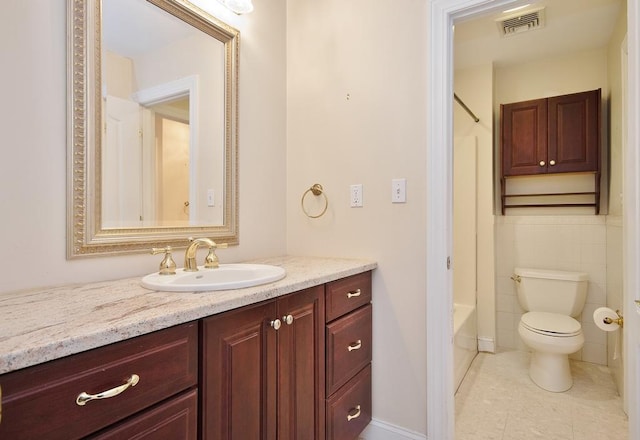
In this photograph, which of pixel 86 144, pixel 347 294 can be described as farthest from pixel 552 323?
pixel 86 144

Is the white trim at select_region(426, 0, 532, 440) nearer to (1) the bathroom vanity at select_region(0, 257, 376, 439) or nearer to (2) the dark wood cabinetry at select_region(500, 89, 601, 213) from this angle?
(1) the bathroom vanity at select_region(0, 257, 376, 439)

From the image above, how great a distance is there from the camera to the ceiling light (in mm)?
1549

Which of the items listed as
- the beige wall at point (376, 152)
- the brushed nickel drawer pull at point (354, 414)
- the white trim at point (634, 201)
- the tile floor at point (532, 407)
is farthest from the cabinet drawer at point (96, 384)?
the tile floor at point (532, 407)

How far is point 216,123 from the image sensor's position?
5.30ft

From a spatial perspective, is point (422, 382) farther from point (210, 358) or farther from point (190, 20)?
point (190, 20)

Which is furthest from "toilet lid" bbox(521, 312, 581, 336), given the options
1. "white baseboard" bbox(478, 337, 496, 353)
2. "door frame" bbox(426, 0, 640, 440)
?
"door frame" bbox(426, 0, 640, 440)

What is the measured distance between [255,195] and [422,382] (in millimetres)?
1210

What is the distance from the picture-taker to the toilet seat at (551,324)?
7.11ft

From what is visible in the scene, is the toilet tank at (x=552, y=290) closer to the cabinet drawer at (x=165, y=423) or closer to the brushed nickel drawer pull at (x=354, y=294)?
the brushed nickel drawer pull at (x=354, y=294)

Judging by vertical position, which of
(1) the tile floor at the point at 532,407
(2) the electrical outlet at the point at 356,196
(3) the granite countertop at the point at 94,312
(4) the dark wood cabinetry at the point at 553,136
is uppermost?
(4) the dark wood cabinetry at the point at 553,136

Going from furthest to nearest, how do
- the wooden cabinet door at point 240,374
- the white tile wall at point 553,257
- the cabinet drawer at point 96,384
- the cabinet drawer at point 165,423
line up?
1. the white tile wall at point 553,257
2. the wooden cabinet door at point 240,374
3. the cabinet drawer at point 165,423
4. the cabinet drawer at point 96,384

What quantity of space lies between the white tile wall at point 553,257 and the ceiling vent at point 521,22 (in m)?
1.44

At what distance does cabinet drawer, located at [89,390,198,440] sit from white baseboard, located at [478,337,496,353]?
2.70 m

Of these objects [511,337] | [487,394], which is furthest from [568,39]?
[487,394]
